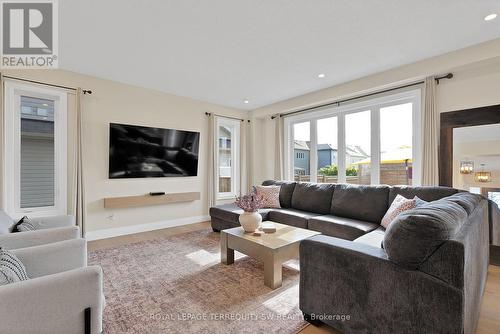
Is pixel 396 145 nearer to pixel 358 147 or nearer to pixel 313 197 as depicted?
pixel 358 147

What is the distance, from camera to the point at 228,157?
18.9 ft

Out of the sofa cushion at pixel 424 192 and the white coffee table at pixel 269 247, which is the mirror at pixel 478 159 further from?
the white coffee table at pixel 269 247

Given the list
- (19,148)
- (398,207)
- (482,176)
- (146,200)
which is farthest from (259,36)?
(19,148)

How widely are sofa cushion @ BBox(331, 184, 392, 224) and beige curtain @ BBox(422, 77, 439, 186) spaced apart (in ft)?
1.93

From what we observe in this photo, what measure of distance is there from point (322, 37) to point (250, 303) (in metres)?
2.81

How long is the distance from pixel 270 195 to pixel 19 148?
383 cm

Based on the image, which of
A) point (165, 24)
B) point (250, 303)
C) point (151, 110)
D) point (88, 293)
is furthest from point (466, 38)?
point (151, 110)

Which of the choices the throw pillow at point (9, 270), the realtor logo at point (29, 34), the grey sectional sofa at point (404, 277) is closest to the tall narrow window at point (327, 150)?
the grey sectional sofa at point (404, 277)

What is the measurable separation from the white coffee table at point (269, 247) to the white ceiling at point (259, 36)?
223 centimetres

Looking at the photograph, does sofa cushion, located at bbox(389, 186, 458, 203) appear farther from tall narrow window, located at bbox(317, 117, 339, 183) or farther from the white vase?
the white vase

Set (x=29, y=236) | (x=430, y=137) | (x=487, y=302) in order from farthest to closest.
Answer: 1. (x=430, y=137)
2. (x=487, y=302)
3. (x=29, y=236)

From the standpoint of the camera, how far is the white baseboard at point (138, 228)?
152 inches

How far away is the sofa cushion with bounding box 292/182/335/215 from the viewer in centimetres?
383

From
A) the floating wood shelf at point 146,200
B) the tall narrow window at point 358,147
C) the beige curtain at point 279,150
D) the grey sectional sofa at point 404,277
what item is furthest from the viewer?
the beige curtain at point 279,150
